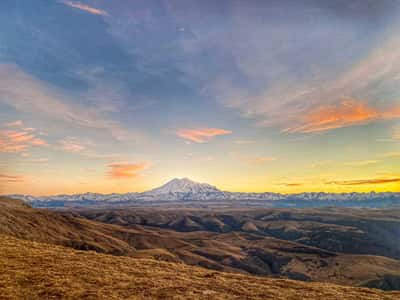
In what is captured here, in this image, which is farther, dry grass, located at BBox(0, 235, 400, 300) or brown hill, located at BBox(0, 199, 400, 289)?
brown hill, located at BBox(0, 199, 400, 289)

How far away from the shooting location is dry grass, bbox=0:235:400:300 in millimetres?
18234

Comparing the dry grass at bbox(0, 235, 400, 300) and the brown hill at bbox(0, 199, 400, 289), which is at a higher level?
the dry grass at bbox(0, 235, 400, 300)

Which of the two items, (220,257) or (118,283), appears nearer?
(118,283)

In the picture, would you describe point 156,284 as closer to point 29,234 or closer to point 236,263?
point 29,234

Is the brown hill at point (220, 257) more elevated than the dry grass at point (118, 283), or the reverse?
the dry grass at point (118, 283)

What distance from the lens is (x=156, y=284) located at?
21328 mm

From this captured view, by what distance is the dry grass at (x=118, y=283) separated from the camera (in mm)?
18234

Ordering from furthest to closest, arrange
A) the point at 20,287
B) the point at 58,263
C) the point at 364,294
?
the point at 58,263 < the point at 364,294 < the point at 20,287

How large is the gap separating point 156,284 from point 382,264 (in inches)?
8297

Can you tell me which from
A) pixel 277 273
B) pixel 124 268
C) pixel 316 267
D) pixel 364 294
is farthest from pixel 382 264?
pixel 124 268

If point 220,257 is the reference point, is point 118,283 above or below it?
above

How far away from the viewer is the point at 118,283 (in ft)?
68.1

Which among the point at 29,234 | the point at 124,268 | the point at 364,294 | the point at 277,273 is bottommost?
the point at 277,273

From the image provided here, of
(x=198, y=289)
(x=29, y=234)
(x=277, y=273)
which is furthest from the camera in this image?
(x=277, y=273)
